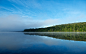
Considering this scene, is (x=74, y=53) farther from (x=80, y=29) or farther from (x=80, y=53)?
(x=80, y=29)

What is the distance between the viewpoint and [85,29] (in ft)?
637

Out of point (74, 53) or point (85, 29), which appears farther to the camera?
point (85, 29)

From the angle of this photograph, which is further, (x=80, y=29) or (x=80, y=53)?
(x=80, y=29)

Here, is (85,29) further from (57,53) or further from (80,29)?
(57,53)

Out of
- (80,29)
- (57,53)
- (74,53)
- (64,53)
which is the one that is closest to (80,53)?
(74,53)

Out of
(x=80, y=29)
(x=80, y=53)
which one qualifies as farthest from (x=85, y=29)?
(x=80, y=53)

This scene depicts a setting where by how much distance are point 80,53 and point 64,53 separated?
8.98 ft

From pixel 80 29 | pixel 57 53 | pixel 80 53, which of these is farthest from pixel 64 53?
pixel 80 29

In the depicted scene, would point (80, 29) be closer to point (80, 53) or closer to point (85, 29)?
point (85, 29)

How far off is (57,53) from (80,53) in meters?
3.97

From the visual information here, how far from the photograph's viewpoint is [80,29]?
200m

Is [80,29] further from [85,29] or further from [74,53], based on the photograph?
[74,53]

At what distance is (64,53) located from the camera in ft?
36.9

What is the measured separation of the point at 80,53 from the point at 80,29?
716ft
